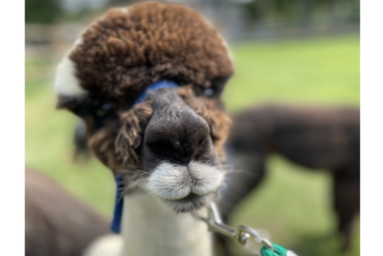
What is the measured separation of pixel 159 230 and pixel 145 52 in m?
0.63

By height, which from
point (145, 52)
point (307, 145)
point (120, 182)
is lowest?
point (307, 145)

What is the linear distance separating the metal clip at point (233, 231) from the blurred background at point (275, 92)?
796 millimetres

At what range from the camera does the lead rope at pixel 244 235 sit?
1.04 meters

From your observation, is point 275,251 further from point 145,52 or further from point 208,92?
point 145,52

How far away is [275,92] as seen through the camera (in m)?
8.23

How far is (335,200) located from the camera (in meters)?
3.29

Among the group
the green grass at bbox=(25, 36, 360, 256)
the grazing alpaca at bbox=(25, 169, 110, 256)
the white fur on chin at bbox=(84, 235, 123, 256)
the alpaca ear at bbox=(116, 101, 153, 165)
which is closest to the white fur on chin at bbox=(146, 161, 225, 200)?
the alpaca ear at bbox=(116, 101, 153, 165)

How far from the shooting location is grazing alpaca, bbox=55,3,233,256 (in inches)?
44.8

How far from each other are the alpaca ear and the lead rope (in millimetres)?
308

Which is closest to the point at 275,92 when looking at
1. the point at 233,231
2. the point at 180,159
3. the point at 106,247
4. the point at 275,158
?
the point at 275,158

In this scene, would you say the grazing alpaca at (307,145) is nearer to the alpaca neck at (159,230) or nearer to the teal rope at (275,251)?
the alpaca neck at (159,230)

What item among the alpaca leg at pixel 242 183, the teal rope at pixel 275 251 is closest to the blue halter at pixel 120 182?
the teal rope at pixel 275 251

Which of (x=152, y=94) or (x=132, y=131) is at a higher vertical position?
(x=152, y=94)

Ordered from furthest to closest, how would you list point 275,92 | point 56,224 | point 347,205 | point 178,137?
1. point 275,92
2. point 347,205
3. point 56,224
4. point 178,137
